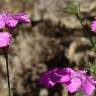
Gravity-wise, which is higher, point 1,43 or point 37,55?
point 1,43

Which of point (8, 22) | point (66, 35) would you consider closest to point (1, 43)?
point (8, 22)

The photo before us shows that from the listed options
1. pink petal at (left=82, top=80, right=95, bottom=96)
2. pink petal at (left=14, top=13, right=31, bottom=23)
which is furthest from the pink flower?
pink petal at (left=82, top=80, right=95, bottom=96)

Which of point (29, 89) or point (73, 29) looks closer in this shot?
point (29, 89)

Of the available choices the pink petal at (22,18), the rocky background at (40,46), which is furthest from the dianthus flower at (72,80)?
the rocky background at (40,46)

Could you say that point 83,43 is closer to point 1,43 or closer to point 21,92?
point 21,92

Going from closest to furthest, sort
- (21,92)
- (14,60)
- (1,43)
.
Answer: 1. (1,43)
2. (21,92)
3. (14,60)

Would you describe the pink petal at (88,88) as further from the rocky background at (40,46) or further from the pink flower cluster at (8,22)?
the rocky background at (40,46)

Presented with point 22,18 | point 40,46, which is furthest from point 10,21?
point 40,46
